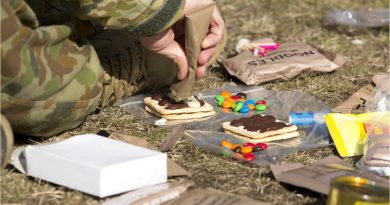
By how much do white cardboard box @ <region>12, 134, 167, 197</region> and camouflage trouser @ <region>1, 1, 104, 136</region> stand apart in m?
0.15

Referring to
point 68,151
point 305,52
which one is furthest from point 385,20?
point 68,151

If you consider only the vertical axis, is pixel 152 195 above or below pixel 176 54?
below

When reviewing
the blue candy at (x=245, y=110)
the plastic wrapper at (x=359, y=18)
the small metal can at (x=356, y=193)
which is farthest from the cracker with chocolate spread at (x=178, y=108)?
the plastic wrapper at (x=359, y=18)

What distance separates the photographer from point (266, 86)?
3143mm

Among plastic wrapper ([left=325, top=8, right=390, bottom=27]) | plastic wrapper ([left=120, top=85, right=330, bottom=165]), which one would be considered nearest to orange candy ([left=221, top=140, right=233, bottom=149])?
plastic wrapper ([left=120, top=85, right=330, bottom=165])

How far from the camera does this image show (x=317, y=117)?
106 inches

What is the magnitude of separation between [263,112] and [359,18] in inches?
53.4

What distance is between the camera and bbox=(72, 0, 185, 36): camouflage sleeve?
2332 mm

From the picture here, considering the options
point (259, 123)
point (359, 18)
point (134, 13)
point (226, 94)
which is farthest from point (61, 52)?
point (359, 18)

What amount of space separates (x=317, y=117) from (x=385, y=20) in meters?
1.46

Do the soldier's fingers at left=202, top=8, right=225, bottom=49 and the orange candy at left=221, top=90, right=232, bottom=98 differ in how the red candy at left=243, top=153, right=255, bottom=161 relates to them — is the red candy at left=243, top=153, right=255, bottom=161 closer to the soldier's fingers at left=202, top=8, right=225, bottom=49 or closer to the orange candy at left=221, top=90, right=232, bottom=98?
the soldier's fingers at left=202, top=8, right=225, bottom=49

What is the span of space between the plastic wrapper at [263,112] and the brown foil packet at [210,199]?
313 mm

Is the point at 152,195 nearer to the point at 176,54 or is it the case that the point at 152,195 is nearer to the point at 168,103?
the point at 176,54

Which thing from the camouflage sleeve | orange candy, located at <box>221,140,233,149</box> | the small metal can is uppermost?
the camouflage sleeve
